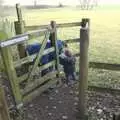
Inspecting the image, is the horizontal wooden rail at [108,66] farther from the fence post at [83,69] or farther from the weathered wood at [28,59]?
the fence post at [83,69]

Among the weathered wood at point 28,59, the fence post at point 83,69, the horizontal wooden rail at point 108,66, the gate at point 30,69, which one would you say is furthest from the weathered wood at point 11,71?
the horizontal wooden rail at point 108,66

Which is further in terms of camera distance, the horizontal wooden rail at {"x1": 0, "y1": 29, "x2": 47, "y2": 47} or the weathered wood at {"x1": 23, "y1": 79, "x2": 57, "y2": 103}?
the weathered wood at {"x1": 23, "y1": 79, "x2": 57, "y2": 103}

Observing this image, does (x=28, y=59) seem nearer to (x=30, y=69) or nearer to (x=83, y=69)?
(x=30, y=69)

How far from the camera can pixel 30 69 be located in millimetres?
5246

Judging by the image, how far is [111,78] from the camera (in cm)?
621

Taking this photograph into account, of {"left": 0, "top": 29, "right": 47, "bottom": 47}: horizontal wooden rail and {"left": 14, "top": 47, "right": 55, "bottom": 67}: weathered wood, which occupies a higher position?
{"left": 0, "top": 29, "right": 47, "bottom": 47}: horizontal wooden rail

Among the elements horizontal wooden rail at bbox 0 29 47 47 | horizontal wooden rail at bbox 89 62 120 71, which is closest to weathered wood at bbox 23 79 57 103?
horizontal wooden rail at bbox 89 62 120 71

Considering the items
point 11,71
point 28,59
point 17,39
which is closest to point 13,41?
point 17,39

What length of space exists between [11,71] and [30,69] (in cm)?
101

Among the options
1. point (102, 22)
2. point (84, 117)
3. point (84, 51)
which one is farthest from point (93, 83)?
point (102, 22)

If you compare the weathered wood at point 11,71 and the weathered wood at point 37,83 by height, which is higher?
the weathered wood at point 11,71

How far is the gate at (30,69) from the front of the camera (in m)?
4.17

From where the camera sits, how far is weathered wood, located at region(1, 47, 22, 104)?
13.4ft

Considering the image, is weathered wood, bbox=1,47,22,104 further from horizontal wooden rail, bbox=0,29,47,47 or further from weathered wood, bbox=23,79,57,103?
weathered wood, bbox=23,79,57,103
